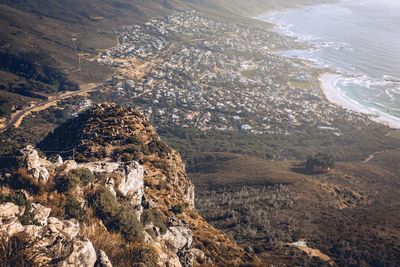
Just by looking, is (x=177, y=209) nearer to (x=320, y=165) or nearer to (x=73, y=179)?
(x=73, y=179)

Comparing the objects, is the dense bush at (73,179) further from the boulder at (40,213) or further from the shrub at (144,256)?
the shrub at (144,256)

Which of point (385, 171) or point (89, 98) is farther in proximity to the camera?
point (89, 98)

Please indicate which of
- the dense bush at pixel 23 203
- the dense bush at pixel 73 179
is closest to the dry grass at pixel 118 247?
the dense bush at pixel 23 203

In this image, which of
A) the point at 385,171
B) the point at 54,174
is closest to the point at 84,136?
the point at 54,174

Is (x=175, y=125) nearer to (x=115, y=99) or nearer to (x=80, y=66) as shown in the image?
(x=115, y=99)

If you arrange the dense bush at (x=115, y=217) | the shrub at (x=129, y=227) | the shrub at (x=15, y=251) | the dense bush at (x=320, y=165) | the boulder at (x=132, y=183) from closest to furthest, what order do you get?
the shrub at (x=15, y=251) → the shrub at (x=129, y=227) → the dense bush at (x=115, y=217) → the boulder at (x=132, y=183) → the dense bush at (x=320, y=165)
